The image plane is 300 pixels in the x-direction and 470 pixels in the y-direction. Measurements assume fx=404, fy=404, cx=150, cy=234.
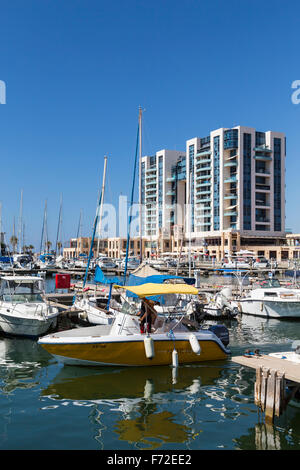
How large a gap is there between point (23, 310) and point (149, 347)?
9.69 m

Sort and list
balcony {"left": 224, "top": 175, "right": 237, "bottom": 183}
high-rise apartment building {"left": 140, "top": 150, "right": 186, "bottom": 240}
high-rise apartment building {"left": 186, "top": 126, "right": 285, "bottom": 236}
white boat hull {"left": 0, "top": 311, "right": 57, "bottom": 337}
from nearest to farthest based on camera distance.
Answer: white boat hull {"left": 0, "top": 311, "right": 57, "bottom": 337}
high-rise apartment building {"left": 186, "top": 126, "right": 285, "bottom": 236}
balcony {"left": 224, "top": 175, "right": 237, "bottom": 183}
high-rise apartment building {"left": 140, "top": 150, "right": 186, "bottom": 240}

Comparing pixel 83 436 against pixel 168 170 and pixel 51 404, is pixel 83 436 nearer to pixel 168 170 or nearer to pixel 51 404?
pixel 51 404

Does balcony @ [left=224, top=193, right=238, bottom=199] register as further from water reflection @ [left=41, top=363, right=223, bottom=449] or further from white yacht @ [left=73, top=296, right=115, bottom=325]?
water reflection @ [left=41, top=363, right=223, bottom=449]

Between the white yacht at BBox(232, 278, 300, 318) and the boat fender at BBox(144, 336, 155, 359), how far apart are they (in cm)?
1614

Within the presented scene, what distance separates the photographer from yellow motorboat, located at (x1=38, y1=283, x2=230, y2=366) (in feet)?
51.2

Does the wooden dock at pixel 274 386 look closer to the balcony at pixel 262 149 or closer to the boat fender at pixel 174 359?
the boat fender at pixel 174 359

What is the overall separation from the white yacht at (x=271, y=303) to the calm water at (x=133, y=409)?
14.2 m

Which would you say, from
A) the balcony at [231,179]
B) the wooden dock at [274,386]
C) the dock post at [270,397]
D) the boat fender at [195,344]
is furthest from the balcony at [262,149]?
the dock post at [270,397]

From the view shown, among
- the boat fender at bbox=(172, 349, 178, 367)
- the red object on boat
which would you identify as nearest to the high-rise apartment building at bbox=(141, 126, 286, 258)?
the red object on boat

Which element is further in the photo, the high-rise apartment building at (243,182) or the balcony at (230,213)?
the balcony at (230,213)

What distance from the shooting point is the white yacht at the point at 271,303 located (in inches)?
1160

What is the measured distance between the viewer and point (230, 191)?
114750 millimetres

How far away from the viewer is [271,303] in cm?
3003
